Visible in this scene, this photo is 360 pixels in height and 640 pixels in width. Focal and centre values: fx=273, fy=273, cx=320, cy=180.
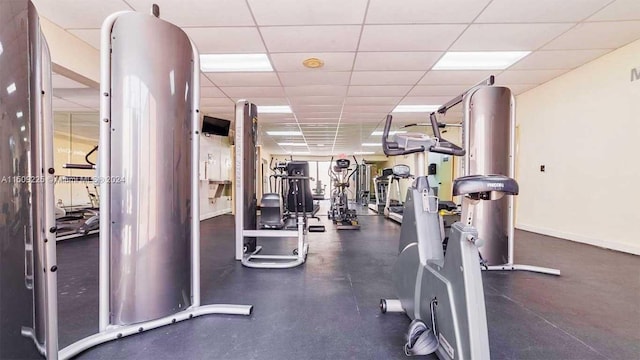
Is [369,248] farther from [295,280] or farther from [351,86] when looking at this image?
[351,86]

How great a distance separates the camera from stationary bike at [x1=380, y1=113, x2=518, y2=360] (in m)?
1.06

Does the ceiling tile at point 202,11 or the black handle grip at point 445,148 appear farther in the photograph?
the ceiling tile at point 202,11

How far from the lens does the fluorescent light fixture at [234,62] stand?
376cm

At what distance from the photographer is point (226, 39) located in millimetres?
3289

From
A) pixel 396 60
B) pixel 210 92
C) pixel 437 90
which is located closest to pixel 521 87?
pixel 437 90

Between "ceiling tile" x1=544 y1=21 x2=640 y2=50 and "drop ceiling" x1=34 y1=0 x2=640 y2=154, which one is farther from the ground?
"ceiling tile" x1=544 y1=21 x2=640 y2=50

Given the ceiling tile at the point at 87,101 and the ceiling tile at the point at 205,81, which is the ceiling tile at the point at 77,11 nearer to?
the ceiling tile at the point at 205,81

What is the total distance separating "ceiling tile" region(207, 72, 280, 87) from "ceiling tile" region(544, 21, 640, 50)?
3.83 meters

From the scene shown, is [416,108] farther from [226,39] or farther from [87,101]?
[87,101]

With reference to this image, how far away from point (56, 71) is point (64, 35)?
42 cm

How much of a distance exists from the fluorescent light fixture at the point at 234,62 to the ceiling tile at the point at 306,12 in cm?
91

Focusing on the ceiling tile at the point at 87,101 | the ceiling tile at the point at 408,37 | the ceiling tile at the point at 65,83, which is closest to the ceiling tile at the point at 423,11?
the ceiling tile at the point at 408,37

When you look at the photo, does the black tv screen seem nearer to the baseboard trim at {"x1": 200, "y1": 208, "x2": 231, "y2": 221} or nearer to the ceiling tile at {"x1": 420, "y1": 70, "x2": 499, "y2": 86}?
the baseboard trim at {"x1": 200, "y1": 208, "x2": 231, "y2": 221}

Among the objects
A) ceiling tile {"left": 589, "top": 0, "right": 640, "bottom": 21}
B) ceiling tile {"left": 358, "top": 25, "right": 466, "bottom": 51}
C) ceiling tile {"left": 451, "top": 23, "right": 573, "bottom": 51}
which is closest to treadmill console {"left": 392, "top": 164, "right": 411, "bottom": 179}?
ceiling tile {"left": 358, "top": 25, "right": 466, "bottom": 51}
